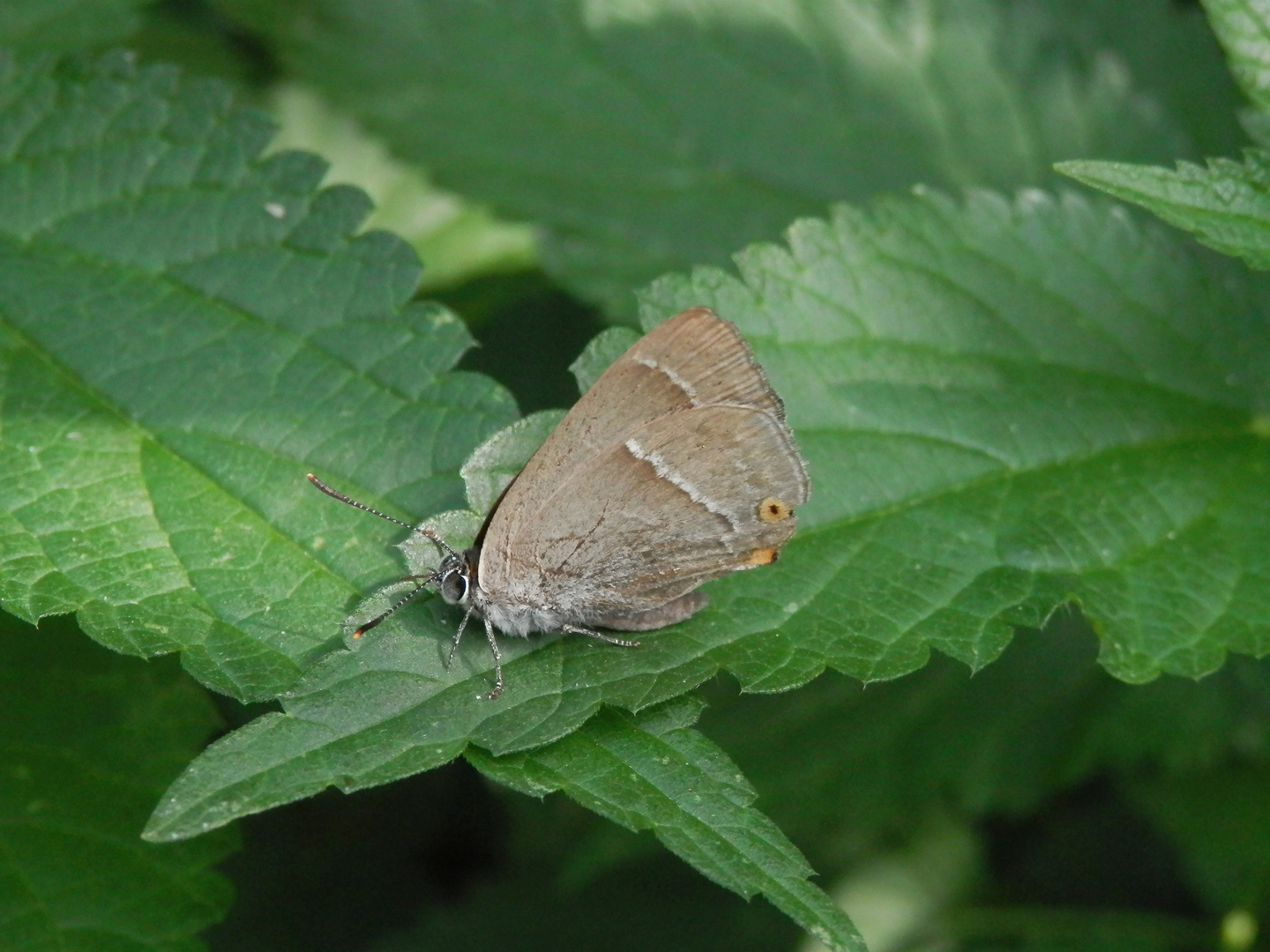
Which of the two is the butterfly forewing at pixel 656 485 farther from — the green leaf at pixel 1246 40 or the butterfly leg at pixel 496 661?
the green leaf at pixel 1246 40

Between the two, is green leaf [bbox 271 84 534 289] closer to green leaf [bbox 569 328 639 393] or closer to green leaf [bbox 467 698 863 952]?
green leaf [bbox 569 328 639 393]

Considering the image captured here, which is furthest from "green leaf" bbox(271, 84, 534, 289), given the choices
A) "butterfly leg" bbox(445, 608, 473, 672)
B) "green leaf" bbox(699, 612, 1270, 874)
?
"butterfly leg" bbox(445, 608, 473, 672)

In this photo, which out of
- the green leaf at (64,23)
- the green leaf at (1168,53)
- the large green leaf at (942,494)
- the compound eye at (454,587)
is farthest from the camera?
the green leaf at (1168,53)

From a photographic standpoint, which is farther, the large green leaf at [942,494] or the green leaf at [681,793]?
the large green leaf at [942,494]

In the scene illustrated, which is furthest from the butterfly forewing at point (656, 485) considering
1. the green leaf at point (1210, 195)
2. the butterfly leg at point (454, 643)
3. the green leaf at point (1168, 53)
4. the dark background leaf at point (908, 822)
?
the green leaf at point (1168, 53)

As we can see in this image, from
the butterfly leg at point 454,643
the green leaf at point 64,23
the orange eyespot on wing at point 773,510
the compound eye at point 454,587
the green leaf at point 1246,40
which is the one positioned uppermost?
the green leaf at point 1246,40

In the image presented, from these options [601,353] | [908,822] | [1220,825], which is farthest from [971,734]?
[601,353]
